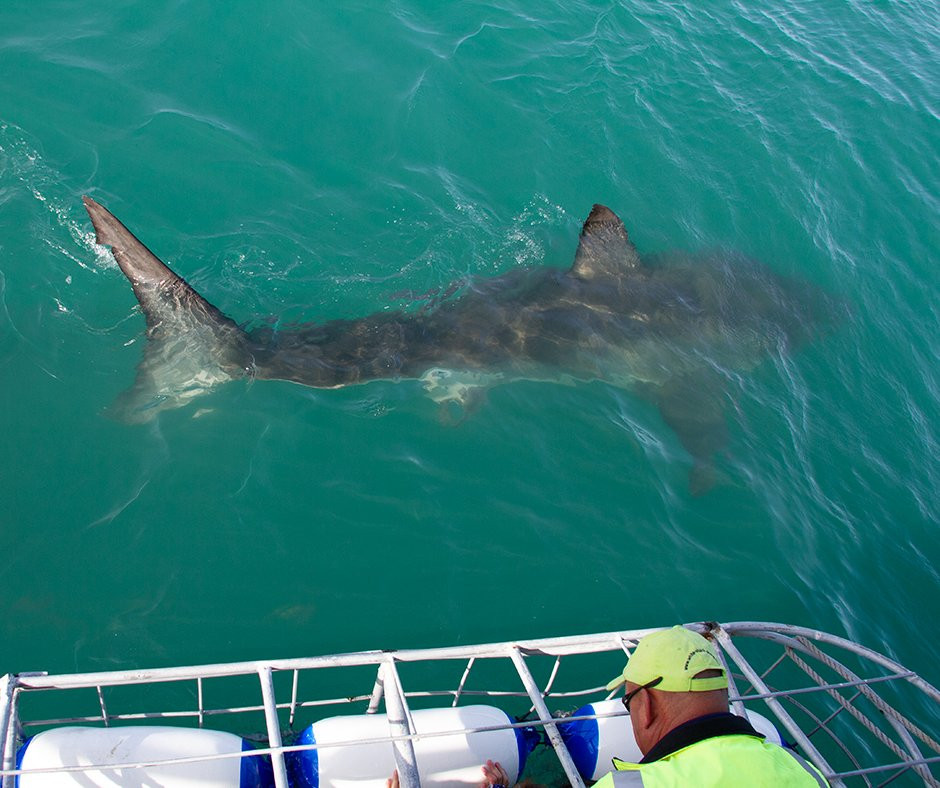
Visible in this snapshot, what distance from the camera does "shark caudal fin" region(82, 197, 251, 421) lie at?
23.6 feet

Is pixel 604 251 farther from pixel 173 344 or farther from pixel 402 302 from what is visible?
pixel 173 344

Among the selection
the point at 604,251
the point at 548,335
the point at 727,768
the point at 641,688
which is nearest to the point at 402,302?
the point at 548,335

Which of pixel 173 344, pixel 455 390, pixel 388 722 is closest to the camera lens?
pixel 388 722

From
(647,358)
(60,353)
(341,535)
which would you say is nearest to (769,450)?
(647,358)

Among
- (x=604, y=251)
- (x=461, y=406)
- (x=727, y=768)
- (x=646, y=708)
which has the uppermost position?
(x=727, y=768)

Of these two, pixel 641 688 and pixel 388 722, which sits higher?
pixel 641 688

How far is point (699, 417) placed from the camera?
8758mm

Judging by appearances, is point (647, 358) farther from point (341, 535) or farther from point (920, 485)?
point (341, 535)

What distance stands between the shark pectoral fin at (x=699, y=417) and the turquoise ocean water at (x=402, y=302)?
0.14m

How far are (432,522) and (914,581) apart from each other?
477 centimetres

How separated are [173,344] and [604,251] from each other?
471cm

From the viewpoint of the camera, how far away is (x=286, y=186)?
9.44 metres

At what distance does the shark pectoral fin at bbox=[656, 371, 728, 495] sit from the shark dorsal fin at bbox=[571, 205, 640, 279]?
1470 mm

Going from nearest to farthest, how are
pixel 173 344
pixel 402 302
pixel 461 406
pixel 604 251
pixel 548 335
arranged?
pixel 173 344 < pixel 461 406 < pixel 402 302 < pixel 548 335 < pixel 604 251
